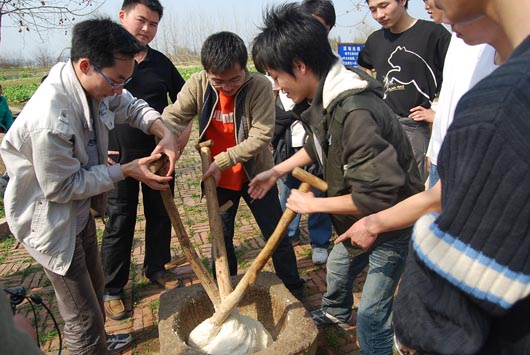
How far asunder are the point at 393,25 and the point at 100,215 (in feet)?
9.20

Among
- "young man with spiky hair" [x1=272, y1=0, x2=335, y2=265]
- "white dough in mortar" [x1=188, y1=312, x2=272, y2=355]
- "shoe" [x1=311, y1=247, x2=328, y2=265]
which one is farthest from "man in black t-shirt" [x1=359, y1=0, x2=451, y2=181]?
"white dough in mortar" [x1=188, y1=312, x2=272, y2=355]

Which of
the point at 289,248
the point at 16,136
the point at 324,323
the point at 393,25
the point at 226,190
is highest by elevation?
the point at 393,25

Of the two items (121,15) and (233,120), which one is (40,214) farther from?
(121,15)

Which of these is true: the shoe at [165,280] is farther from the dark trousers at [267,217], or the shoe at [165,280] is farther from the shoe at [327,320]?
the shoe at [327,320]

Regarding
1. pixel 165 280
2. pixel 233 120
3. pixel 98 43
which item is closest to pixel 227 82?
pixel 233 120

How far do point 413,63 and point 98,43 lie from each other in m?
2.51

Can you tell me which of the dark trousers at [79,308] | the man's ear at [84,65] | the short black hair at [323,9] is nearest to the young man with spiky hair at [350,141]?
the man's ear at [84,65]

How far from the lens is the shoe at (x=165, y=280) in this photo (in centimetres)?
370

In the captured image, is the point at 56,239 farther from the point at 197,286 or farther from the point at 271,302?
the point at 271,302

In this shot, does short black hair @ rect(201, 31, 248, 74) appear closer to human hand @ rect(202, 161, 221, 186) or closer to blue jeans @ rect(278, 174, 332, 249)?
human hand @ rect(202, 161, 221, 186)

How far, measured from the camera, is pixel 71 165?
203cm

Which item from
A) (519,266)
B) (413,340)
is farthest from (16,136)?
(519,266)

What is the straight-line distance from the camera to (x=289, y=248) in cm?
319

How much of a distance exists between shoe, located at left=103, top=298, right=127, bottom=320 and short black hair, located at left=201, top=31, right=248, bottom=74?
1.99 meters
